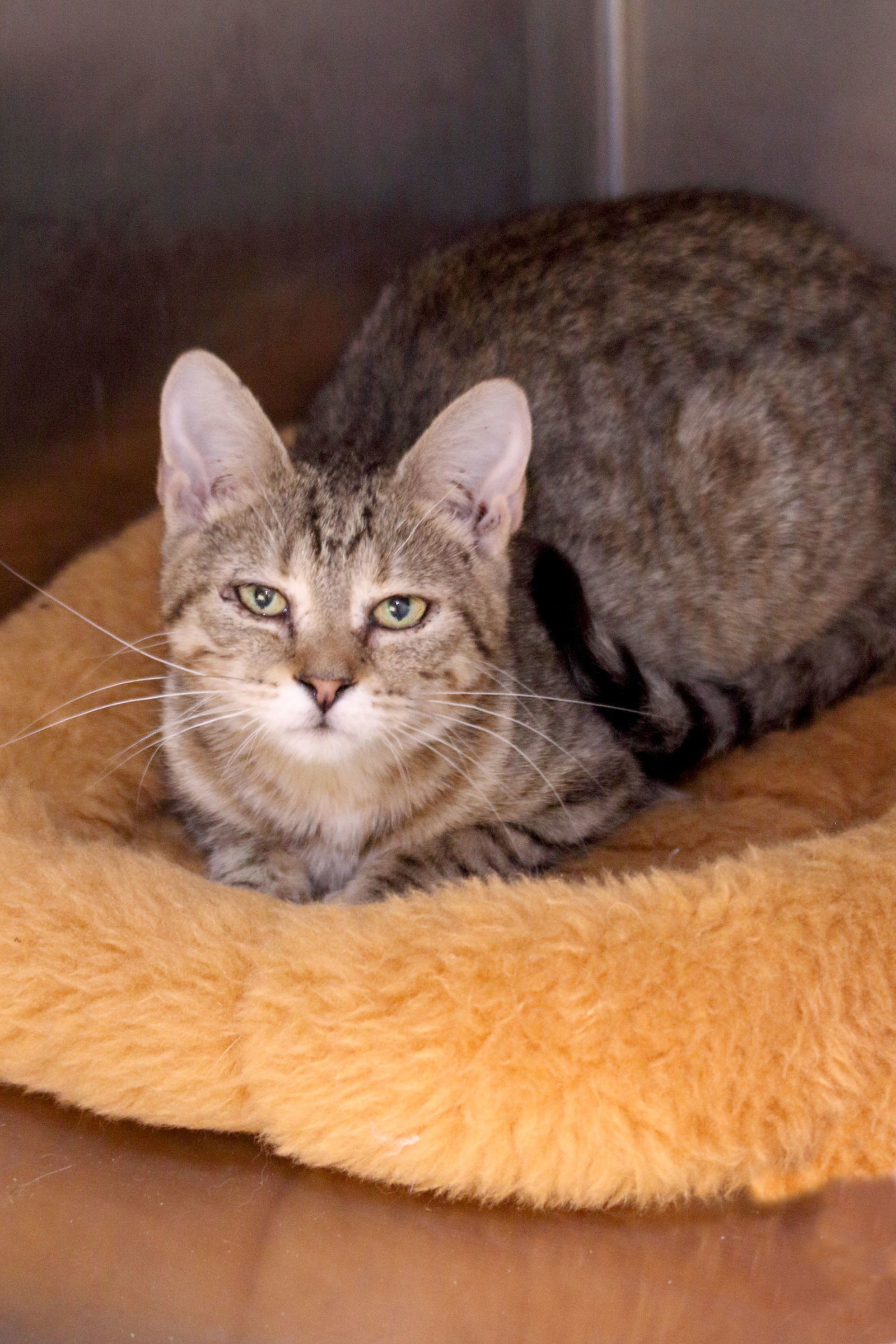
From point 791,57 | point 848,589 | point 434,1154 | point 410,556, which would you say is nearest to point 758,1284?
point 434,1154

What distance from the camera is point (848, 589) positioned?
91.1 inches

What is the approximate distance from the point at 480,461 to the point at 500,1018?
0.76m

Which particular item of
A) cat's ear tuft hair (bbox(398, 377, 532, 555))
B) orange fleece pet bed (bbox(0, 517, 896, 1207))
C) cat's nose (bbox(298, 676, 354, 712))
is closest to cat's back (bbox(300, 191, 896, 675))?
cat's ear tuft hair (bbox(398, 377, 532, 555))

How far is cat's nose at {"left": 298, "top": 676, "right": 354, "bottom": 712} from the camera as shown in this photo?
4.93 ft

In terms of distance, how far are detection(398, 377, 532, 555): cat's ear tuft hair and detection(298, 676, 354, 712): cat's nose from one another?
0.36 metres

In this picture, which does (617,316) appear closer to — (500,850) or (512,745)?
(512,745)

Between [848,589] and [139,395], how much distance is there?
4.29ft

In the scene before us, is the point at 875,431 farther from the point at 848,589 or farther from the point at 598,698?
the point at 598,698

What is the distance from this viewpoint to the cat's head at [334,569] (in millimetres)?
1561

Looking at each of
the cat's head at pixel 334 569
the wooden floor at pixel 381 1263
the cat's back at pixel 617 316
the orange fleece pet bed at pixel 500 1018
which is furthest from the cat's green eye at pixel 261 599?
the wooden floor at pixel 381 1263

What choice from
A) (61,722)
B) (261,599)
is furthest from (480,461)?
(61,722)

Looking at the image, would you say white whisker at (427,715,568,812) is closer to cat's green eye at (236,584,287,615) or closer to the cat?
the cat

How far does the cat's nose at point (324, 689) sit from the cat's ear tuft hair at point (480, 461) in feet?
1.20

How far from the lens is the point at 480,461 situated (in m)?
1.71
